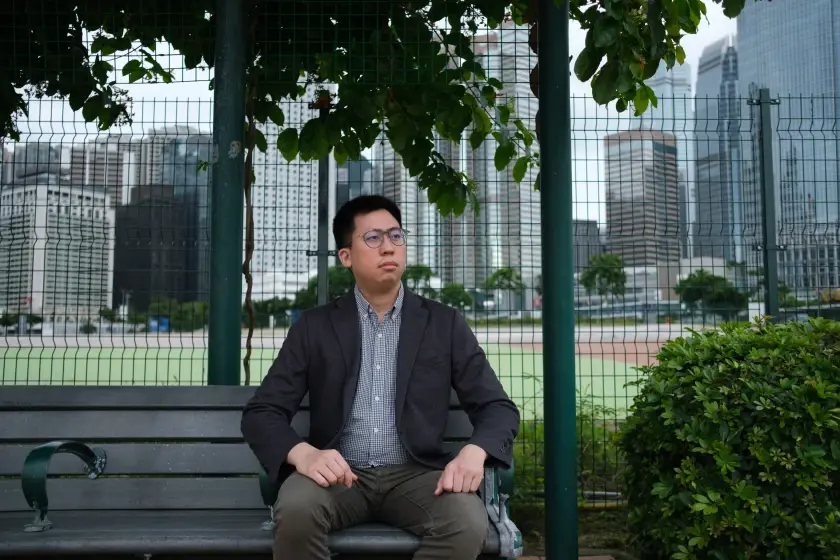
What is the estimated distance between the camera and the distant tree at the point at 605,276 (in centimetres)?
584

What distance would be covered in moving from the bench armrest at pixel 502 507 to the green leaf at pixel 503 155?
8.08 feet

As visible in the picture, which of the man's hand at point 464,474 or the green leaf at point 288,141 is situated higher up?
the green leaf at point 288,141

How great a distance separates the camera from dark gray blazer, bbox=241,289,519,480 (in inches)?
113

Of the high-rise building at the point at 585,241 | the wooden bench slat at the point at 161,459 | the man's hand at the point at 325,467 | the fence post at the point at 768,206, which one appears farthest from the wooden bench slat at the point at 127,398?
the fence post at the point at 768,206

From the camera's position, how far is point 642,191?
5.76m

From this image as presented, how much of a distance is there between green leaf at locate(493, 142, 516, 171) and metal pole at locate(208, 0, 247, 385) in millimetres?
1679

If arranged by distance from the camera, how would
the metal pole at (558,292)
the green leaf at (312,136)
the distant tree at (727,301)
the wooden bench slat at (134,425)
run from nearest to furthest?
the wooden bench slat at (134,425) → the metal pole at (558,292) → the green leaf at (312,136) → the distant tree at (727,301)

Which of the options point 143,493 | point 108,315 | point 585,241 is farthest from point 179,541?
point 108,315

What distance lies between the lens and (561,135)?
371 cm

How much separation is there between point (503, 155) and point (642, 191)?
5.03ft

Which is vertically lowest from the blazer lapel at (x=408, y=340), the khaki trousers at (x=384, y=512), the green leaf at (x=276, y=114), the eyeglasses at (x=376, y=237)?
the khaki trousers at (x=384, y=512)

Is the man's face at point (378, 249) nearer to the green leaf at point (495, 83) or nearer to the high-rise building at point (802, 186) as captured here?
the green leaf at point (495, 83)

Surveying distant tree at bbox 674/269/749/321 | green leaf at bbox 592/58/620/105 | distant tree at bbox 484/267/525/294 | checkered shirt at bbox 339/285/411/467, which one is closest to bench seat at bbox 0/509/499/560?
checkered shirt at bbox 339/285/411/467

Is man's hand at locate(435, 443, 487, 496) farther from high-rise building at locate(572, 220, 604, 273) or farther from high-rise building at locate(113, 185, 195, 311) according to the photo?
high-rise building at locate(113, 185, 195, 311)
